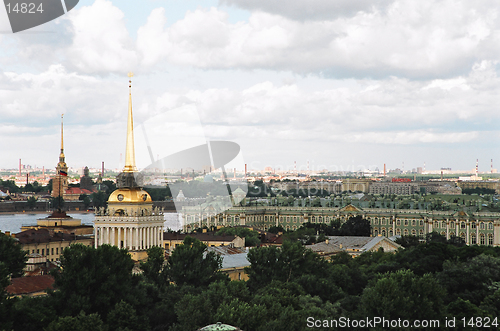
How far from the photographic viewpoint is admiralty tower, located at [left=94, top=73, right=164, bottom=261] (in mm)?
41156

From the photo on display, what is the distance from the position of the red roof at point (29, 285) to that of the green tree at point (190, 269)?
5178 mm

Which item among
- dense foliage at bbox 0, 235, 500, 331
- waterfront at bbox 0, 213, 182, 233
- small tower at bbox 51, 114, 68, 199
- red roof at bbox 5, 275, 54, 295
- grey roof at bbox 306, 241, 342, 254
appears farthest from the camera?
small tower at bbox 51, 114, 68, 199

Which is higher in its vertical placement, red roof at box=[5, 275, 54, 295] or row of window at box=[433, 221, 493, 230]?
red roof at box=[5, 275, 54, 295]

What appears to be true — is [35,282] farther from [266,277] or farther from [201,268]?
[266,277]

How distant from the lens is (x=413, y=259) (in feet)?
147

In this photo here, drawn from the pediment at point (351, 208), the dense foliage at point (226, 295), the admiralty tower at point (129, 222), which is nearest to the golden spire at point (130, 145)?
the admiralty tower at point (129, 222)

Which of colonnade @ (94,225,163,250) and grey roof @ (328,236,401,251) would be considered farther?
grey roof @ (328,236,401,251)

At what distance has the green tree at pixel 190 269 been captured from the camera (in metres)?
36.3

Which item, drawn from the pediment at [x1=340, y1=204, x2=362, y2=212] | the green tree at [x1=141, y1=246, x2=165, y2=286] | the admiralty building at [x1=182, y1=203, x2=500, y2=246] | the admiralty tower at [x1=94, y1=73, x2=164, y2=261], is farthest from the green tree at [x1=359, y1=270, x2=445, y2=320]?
the pediment at [x1=340, y1=204, x2=362, y2=212]

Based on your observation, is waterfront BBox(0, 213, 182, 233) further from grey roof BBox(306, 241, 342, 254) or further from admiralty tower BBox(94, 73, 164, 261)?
admiralty tower BBox(94, 73, 164, 261)

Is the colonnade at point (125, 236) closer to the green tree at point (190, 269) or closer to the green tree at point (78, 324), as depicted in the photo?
the green tree at point (190, 269)

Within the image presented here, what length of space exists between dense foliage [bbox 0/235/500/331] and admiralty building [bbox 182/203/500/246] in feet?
123

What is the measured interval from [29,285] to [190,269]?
693 centimetres

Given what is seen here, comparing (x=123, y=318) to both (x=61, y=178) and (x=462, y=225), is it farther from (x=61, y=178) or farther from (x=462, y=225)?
(x=61, y=178)
